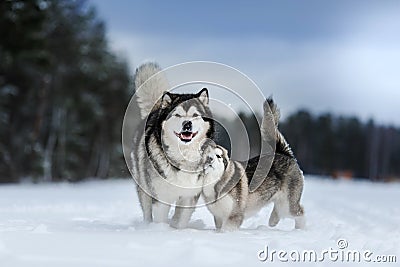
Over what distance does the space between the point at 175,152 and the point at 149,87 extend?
1050 mm

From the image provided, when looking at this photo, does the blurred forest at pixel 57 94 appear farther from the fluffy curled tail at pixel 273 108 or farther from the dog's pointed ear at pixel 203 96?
the dog's pointed ear at pixel 203 96

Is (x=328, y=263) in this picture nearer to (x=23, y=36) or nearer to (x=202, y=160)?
(x=202, y=160)

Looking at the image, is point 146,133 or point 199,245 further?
point 146,133

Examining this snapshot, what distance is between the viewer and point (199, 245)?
3.90m

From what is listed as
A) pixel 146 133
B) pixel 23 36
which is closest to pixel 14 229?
pixel 146 133

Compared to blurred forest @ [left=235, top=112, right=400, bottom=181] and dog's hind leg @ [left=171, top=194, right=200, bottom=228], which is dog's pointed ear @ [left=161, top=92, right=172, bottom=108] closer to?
dog's hind leg @ [left=171, top=194, right=200, bottom=228]

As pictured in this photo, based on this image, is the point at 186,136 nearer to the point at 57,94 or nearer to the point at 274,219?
the point at 274,219

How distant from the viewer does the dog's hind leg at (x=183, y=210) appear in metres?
5.37

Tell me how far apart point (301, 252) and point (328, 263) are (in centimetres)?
30

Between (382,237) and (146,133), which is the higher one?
(146,133)

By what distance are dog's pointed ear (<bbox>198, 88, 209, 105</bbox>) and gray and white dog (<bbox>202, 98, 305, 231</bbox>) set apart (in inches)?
17.1

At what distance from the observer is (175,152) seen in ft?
17.1

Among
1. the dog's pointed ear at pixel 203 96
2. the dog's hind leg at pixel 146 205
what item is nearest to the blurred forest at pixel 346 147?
the dog's hind leg at pixel 146 205

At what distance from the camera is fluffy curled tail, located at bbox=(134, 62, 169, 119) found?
5.86 m
